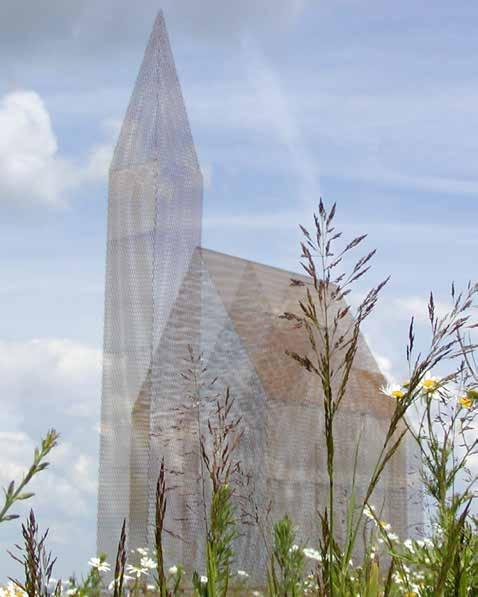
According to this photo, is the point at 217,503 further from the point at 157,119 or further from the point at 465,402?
the point at 157,119

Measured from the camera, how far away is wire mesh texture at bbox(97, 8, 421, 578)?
917 centimetres

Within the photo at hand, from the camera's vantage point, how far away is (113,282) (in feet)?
31.5

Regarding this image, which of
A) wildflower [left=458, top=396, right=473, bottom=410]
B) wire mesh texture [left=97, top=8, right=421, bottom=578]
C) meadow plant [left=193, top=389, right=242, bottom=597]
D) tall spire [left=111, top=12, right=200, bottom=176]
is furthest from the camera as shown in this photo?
tall spire [left=111, top=12, right=200, bottom=176]

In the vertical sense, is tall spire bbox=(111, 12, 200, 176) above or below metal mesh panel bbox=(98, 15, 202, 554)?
above

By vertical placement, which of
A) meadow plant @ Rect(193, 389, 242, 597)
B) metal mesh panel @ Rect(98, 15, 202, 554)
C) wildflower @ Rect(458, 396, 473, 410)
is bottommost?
meadow plant @ Rect(193, 389, 242, 597)

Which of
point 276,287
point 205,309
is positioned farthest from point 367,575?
point 276,287

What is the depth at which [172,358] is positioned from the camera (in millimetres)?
9250

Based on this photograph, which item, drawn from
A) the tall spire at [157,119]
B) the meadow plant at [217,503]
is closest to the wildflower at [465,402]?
the meadow plant at [217,503]

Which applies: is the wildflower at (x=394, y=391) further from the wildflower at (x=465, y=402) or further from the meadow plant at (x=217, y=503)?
the meadow plant at (x=217, y=503)

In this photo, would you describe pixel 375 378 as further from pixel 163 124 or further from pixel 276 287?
pixel 163 124

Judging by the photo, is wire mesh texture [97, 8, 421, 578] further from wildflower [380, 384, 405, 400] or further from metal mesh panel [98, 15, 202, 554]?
wildflower [380, 384, 405, 400]

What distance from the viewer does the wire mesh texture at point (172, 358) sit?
30.1 feet

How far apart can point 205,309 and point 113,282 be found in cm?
97

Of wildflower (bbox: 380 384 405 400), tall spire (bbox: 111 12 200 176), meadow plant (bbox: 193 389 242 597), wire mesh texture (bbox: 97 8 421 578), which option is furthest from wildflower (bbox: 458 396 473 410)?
tall spire (bbox: 111 12 200 176)
